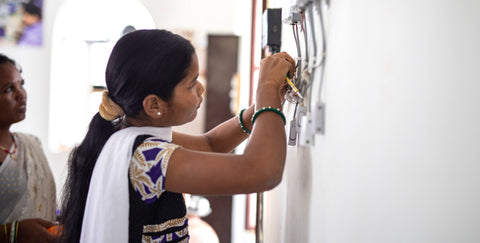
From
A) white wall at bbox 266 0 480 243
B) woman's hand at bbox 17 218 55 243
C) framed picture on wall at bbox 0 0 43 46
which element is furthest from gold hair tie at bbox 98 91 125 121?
framed picture on wall at bbox 0 0 43 46

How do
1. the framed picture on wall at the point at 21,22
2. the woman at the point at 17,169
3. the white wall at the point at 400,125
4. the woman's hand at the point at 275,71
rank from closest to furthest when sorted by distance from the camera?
the white wall at the point at 400,125, the woman's hand at the point at 275,71, the woman at the point at 17,169, the framed picture on wall at the point at 21,22

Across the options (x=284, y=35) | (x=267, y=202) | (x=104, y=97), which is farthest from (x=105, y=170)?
(x=267, y=202)

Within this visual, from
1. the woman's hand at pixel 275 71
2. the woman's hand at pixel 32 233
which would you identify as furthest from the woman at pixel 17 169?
the woman's hand at pixel 275 71

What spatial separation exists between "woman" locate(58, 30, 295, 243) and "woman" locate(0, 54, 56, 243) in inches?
25.6

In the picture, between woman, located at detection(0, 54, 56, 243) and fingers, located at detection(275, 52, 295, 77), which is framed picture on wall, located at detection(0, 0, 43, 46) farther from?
fingers, located at detection(275, 52, 295, 77)

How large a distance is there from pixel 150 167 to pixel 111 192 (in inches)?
4.8

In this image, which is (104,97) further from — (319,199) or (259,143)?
(319,199)

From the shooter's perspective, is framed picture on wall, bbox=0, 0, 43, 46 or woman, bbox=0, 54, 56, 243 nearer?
woman, bbox=0, 54, 56, 243

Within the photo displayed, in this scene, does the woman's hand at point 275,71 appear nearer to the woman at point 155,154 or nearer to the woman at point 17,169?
the woman at point 155,154

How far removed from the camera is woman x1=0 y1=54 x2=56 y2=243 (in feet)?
5.47

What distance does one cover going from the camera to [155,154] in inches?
36.8

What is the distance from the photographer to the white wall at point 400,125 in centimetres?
50

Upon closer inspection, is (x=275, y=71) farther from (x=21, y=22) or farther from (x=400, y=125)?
(x=21, y=22)

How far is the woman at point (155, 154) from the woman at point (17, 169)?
0.65 m
